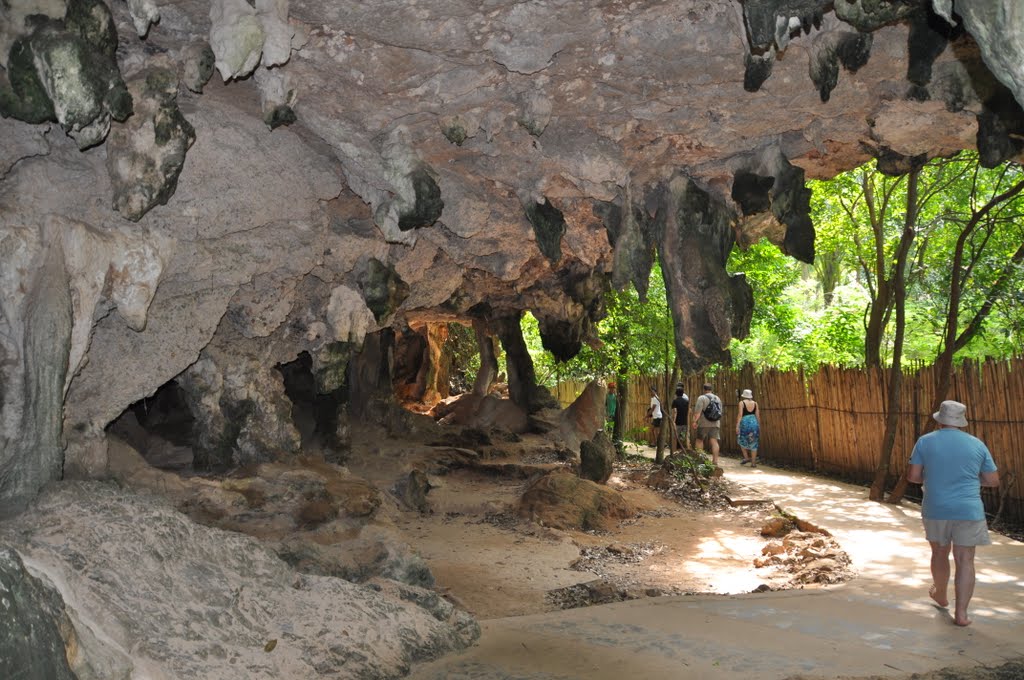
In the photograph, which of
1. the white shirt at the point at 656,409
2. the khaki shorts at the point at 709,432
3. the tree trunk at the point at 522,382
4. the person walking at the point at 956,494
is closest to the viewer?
the person walking at the point at 956,494

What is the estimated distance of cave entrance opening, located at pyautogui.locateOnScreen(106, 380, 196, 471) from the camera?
10102 mm

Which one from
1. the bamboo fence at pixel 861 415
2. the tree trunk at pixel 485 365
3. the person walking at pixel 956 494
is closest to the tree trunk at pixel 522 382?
the tree trunk at pixel 485 365

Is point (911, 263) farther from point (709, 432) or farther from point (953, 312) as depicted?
point (953, 312)

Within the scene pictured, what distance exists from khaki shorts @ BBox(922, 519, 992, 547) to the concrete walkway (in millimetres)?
518

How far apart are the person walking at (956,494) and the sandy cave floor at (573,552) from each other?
2036mm

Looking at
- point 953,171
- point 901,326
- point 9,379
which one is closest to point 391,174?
point 9,379

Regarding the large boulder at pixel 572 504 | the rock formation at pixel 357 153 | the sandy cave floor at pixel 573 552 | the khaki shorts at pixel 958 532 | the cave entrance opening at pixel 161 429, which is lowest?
the sandy cave floor at pixel 573 552

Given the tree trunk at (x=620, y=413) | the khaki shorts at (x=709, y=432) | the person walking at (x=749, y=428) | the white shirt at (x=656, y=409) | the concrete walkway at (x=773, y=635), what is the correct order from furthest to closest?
the white shirt at (x=656, y=409), the tree trunk at (x=620, y=413), the khaki shorts at (x=709, y=432), the person walking at (x=749, y=428), the concrete walkway at (x=773, y=635)

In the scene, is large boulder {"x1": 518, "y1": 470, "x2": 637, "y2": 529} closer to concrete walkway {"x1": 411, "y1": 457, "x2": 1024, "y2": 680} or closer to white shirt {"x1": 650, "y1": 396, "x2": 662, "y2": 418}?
concrete walkway {"x1": 411, "y1": 457, "x2": 1024, "y2": 680}

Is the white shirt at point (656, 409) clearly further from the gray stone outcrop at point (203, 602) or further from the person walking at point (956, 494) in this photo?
the gray stone outcrop at point (203, 602)

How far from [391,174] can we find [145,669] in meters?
4.49

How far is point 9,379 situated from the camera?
214 inches

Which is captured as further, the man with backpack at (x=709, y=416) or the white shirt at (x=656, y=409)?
the white shirt at (x=656, y=409)

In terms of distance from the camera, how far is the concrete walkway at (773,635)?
15.4 feet
